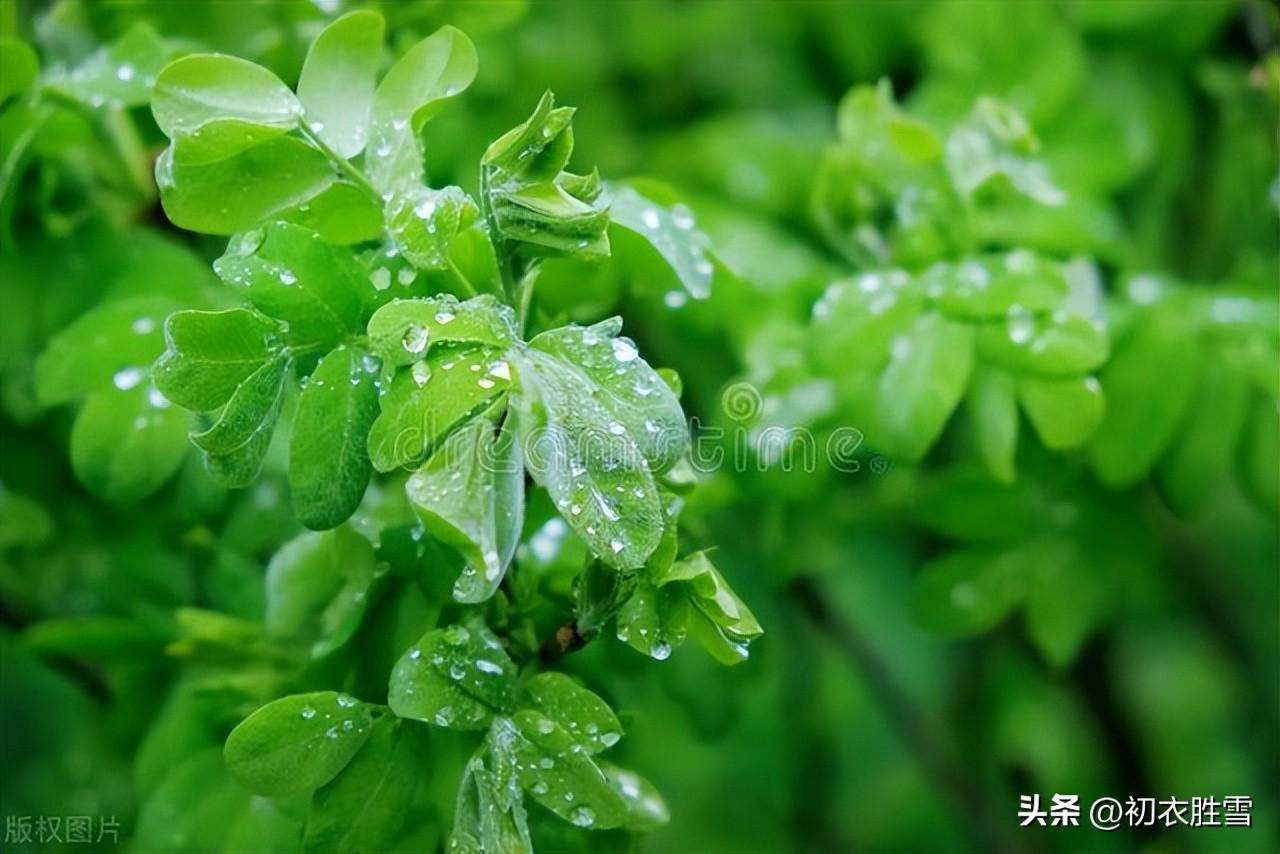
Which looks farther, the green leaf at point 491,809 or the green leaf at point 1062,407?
the green leaf at point 1062,407

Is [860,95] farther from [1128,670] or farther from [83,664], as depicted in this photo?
[1128,670]

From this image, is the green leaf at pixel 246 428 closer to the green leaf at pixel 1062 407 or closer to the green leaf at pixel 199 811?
the green leaf at pixel 199 811

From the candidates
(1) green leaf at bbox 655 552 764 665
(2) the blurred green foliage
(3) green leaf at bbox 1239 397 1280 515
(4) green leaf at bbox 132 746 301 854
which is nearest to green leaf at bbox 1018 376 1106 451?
(2) the blurred green foliage

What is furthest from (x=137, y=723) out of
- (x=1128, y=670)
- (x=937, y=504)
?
(x=1128, y=670)

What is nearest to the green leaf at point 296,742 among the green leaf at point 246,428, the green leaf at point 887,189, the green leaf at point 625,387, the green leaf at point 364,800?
the green leaf at point 364,800

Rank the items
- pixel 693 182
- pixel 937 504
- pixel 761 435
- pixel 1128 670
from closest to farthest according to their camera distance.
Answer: pixel 761 435
pixel 937 504
pixel 693 182
pixel 1128 670

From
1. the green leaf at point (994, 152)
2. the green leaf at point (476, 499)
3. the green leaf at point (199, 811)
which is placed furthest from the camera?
the green leaf at point (994, 152)

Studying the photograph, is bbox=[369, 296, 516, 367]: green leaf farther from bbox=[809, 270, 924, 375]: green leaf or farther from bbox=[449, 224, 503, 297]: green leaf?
bbox=[809, 270, 924, 375]: green leaf
